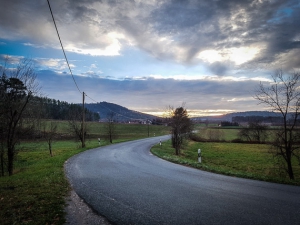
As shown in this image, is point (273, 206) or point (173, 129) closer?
point (273, 206)

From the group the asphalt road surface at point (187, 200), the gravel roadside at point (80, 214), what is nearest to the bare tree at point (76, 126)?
the asphalt road surface at point (187, 200)

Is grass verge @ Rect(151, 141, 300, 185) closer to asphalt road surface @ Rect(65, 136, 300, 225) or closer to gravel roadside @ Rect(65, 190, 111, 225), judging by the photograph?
asphalt road surface @ Rect(65, 136, 300, 225)

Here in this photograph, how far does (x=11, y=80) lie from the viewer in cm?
1448

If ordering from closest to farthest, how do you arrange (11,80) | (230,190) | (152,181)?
(230,190) → (152,181) → (11,80)

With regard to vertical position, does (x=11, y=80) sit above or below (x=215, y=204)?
above

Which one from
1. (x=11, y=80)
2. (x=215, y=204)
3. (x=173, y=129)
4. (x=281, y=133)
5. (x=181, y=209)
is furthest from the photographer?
(x=173, y=129)

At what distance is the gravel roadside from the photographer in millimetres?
4578

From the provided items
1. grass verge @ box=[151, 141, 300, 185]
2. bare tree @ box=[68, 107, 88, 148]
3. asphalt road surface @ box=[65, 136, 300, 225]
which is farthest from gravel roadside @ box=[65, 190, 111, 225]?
bare tree @ box=[68, 107, 88, 148]

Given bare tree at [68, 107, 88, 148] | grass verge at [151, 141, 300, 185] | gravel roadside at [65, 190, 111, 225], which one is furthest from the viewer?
bare tree at [68, 107, 88, 148]

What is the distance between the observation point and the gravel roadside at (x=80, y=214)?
458cm

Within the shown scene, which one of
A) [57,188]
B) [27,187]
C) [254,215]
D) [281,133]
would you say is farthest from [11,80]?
[281,133]

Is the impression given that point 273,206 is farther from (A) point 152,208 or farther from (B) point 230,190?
(A) point 152,208

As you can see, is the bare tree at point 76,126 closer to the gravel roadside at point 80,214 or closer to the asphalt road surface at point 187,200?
the asphalt road surface at point 187,200

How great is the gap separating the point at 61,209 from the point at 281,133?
13020 millimetres
